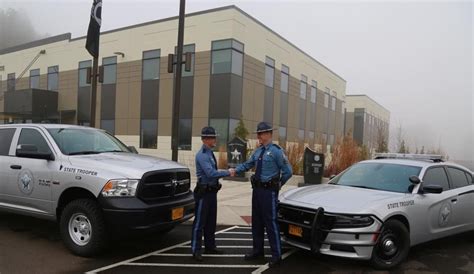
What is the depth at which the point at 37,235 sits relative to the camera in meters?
6.90

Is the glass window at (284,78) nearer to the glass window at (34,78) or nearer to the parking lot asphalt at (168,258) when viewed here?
the glass window at (34,78)

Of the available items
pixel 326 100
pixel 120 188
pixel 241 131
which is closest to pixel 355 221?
pixel 120 188

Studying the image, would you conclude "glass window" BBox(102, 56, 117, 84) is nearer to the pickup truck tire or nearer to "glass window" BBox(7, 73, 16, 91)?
"glass window" BBox(7, 73, 16, 91)

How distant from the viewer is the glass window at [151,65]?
26.9 meters

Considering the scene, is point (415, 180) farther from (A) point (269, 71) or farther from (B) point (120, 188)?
(A) point (269, 71)

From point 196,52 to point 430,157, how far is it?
1942cm

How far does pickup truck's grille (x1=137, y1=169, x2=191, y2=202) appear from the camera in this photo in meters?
5.68

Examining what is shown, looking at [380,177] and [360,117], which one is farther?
[360,117]

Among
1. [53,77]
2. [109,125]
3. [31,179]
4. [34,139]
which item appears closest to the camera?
[31,179]

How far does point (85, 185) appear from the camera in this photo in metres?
5.71

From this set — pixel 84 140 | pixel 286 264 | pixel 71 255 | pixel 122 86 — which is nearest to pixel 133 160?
pixel 84 140

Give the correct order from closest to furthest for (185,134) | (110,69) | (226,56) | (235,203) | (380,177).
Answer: (380,177), (235,203), (226,56), (185,134), (110,69)

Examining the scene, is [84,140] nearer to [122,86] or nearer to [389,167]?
[389,167]

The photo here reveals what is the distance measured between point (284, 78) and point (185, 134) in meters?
9.91
